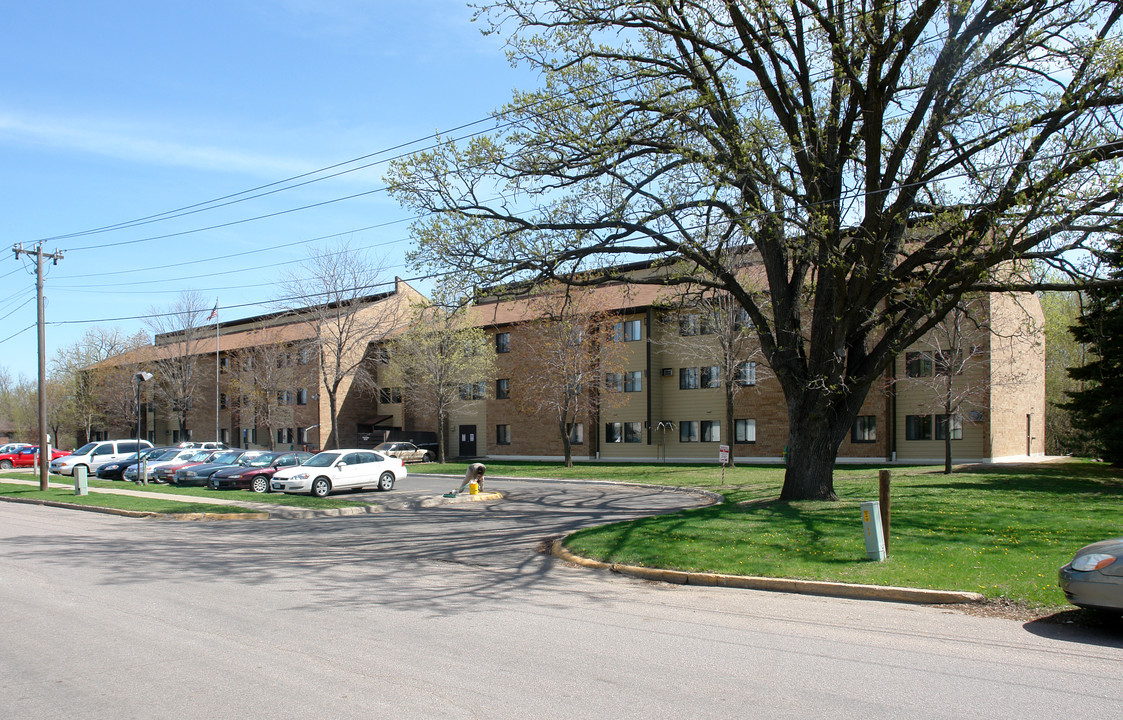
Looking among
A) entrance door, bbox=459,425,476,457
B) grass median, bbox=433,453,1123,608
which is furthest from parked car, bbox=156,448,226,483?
grass median, bbox=433,453,1123,608

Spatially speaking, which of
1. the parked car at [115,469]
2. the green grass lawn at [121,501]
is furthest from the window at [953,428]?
the parked car at [115,469]

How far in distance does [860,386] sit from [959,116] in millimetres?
5831

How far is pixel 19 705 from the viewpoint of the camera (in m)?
5.64

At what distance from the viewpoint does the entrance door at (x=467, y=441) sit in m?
53.7

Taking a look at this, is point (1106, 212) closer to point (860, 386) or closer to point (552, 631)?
point (860, 386)

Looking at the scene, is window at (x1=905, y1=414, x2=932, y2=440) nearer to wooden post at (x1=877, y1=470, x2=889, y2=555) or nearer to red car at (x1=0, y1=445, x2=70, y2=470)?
wooden post at (x1=877, y1=470, x2=889, y2=555)

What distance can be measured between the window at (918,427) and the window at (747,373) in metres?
7.52

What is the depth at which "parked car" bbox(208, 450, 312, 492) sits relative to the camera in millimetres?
28266

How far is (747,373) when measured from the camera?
41375mm

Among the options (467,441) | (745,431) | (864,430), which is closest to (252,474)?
(745,431)

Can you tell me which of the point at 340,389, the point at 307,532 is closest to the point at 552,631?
the point at 307,532

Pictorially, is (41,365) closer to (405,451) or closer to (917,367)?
(405,451)

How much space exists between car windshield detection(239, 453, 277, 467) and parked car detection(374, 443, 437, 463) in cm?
1461

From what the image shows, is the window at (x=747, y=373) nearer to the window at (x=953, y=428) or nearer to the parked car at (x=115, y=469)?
the window at (x=953, y=428)
